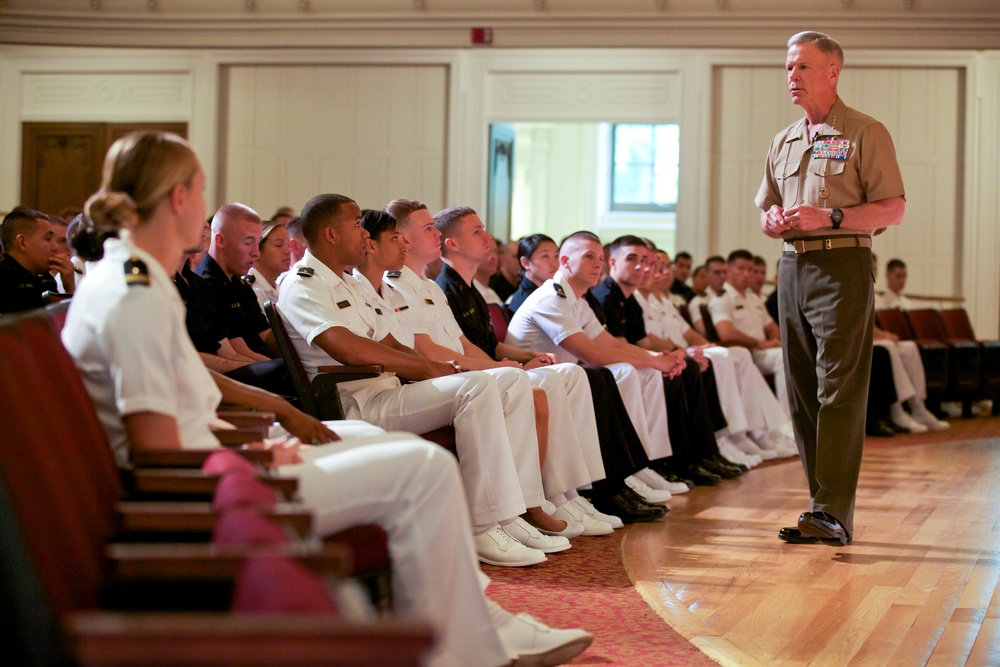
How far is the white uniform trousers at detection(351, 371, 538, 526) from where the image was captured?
3.15 m

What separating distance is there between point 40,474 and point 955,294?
31.7 feet

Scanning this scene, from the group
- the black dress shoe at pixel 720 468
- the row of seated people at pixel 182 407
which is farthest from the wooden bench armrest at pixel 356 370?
the black dress shoe at pixel 720 468

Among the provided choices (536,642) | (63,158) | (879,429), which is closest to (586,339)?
(536,642)

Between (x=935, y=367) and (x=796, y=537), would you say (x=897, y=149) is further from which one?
(x=796, y=537)

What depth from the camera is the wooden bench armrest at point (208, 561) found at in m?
1.08

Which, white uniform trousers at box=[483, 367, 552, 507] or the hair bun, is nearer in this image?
the hair bun

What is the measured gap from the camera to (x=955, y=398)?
8.16m

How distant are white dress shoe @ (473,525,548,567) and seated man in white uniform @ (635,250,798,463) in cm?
256

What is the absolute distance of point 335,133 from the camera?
9.98 meters

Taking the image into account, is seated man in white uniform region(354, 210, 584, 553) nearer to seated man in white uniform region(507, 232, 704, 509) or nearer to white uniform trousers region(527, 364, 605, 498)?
white uniform trousers region(527, 364, 605, 498)

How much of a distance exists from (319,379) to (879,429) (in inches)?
204

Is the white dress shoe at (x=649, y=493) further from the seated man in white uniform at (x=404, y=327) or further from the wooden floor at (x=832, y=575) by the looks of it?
the seated man in white uniform at (x=404, y=327)

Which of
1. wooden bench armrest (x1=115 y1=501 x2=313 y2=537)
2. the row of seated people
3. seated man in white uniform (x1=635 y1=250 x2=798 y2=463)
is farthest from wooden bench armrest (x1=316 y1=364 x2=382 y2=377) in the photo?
seated man in white uniform (x1=635 y1=250 x2=798 y2=463)

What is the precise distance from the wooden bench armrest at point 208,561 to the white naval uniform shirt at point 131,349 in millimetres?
558
